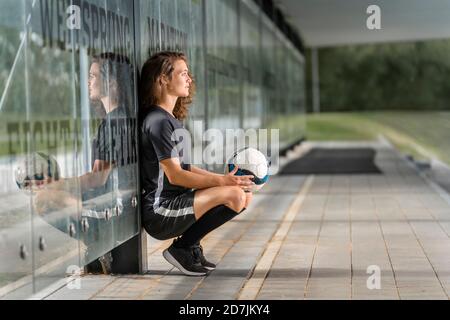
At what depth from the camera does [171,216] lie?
5.51 metres

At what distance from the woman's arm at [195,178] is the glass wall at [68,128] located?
0.95 ft

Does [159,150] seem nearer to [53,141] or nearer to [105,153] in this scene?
[105,153]

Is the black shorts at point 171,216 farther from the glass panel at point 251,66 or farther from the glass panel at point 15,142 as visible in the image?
the glass panel at point 251,66

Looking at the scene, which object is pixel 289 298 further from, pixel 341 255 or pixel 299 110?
pixel 299 110

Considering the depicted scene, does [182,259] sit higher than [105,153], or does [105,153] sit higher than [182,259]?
[105,153]

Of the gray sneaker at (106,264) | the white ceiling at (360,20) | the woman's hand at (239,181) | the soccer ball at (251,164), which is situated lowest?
the gray sneaker at (106,264)

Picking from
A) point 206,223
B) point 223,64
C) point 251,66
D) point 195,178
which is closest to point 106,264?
point 206,223

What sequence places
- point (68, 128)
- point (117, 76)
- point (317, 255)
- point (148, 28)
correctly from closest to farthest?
point (68, 128) < point (117, 76) < point (148, 28) < point (317, 255)

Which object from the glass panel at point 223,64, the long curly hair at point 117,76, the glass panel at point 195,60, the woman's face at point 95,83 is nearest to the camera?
the woman's face at point 95,83

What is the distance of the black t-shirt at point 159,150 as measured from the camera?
5441 millimetres

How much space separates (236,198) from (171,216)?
1.35 feet

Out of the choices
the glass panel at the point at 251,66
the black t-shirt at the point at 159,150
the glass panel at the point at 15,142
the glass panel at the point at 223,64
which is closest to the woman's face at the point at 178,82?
the black t-shirt at the point at 159,150

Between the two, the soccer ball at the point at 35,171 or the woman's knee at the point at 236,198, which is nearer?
the soccer ball at the point at 35,171

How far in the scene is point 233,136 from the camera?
11648mm
